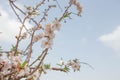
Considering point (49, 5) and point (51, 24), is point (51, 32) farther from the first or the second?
point (49, 5)

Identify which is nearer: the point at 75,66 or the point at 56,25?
the point at 56,25

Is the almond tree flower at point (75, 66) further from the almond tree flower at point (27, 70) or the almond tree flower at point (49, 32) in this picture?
the almond tree flower at point (49, 32)

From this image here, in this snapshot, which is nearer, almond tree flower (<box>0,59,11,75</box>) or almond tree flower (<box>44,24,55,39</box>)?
almond tree flower (<box>44,24,55,39</box>)

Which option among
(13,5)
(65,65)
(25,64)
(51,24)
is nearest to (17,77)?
(25,64)

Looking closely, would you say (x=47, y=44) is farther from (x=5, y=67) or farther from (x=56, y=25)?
(x=5, y=67)

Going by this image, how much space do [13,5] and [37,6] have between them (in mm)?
674

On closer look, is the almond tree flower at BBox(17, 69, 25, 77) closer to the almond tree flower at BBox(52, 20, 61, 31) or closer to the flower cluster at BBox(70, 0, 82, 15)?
the almond tree flower at BBox(52, 20, 61, 31)

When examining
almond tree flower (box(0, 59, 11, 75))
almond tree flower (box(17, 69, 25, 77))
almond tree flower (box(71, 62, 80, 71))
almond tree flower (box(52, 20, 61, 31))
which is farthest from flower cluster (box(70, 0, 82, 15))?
almond tree flower (box(17, 69, 25, 77))

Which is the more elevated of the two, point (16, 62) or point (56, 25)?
point (56, 25)

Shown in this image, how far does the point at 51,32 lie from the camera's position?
10.5 feet

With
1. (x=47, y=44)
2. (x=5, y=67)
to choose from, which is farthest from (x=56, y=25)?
(x=5, y=67)

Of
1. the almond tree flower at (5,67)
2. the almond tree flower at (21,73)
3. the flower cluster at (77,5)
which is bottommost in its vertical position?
the almond tree flower at (21,73)

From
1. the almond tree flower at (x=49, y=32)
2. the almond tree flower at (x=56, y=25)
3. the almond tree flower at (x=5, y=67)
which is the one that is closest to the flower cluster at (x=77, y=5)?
the almond tree flower at (x=56, y=25)

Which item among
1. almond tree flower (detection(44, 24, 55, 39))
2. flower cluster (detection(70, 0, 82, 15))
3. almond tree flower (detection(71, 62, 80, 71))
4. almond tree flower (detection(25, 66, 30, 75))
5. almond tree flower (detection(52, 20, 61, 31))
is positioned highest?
flower cluster (detection(70, 0, 82, 15))
